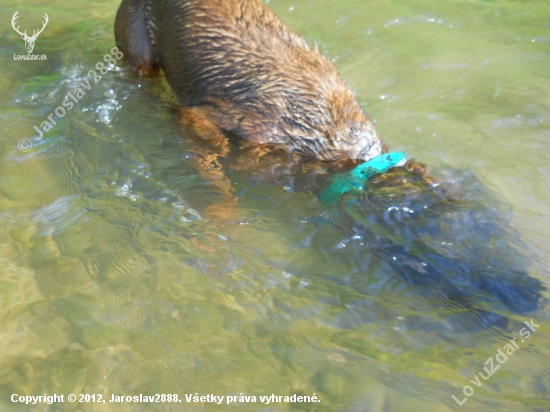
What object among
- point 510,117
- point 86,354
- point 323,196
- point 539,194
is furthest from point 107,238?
point 510,117

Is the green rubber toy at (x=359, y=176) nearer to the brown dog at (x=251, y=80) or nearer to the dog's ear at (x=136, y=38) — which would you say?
the brown dog at (x=251, y=80)

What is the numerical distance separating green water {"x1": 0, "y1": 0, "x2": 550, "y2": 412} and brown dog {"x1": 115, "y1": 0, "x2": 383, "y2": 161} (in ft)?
1.05

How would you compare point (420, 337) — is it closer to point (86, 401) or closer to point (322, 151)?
point (322, 151)

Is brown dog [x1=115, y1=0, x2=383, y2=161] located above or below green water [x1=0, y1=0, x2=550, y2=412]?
above

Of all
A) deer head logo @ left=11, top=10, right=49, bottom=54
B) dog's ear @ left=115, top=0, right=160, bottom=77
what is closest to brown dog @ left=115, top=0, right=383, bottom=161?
dog's ear @ left=115, top=0, right=160, bottom=77

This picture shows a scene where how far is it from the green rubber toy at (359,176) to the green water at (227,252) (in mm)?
186

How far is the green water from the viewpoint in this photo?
9.90 feet

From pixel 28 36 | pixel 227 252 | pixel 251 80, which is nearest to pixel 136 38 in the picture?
pixel 251 80

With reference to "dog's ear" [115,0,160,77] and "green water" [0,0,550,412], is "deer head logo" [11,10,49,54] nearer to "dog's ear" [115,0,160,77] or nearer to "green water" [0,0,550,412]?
"green water" [0,0,550,412]

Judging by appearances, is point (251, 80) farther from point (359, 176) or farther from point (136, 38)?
point (136, 38)

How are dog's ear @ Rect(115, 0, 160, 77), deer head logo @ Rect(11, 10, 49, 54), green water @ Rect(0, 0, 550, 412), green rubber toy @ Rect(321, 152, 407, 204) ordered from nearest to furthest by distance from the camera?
green water @ Rect(0, 0, 550, 412)
green rubber toy @ Rect(321, 152, 407, 204)
dog's ear @ Rect(115, 0, 160, 77)
deer head logo @ Rect(11, 10, 49, 54)

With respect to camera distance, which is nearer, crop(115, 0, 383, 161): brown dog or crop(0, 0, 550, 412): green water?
crop(0, 0, 550, 412): green water

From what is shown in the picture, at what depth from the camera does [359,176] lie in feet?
12.8

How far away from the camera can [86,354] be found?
122 inches
